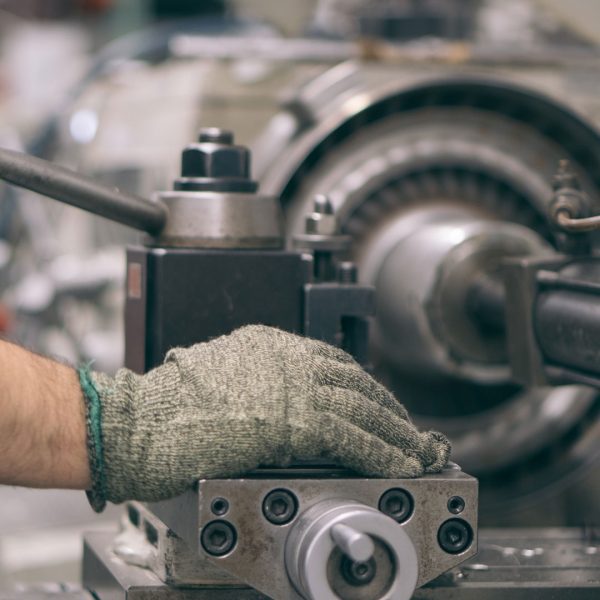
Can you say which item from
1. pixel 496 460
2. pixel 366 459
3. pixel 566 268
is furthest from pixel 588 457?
pixel 366 459

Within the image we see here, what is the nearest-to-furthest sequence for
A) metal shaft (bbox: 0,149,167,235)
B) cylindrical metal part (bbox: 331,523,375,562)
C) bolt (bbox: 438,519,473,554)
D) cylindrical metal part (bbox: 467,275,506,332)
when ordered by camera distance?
cylindrical metal part (bbox: 331,523,375,562) < bolt (bbox: 438,519,473,554) < metal shaft (bbox: 0,149,167,235) < cylindrical metal part (bbox: 467,275,506,332)

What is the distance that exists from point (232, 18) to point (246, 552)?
208 centimetres

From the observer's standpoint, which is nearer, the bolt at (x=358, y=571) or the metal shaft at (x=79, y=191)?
the bolt at (x=358, y=571)

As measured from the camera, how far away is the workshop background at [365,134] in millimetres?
1634

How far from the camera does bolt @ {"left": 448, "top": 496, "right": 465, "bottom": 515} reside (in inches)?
36.4

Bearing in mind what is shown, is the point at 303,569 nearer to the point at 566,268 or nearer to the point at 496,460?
the point at 566,268

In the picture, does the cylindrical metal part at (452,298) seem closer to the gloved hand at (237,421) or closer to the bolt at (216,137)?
the bolt at (216,137)

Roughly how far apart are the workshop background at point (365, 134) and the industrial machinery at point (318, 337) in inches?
7.6

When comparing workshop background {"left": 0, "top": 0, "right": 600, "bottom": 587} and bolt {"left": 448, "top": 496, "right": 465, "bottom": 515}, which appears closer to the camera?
bolt {"left": 448, "top": 496, "right": 465, "bottom": 515}

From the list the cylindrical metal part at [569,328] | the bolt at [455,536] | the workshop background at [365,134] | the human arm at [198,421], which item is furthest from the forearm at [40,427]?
the workshop background at [365,134]

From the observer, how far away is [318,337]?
44.6 inches

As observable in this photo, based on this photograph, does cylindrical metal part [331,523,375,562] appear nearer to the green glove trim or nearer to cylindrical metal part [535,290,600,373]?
the green glove trim

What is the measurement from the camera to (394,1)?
203 cm

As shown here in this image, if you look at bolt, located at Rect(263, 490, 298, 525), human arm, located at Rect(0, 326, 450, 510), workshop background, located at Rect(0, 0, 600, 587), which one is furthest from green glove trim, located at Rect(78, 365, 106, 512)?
workshop background, located at Rect(0, 0, 600, 587)
